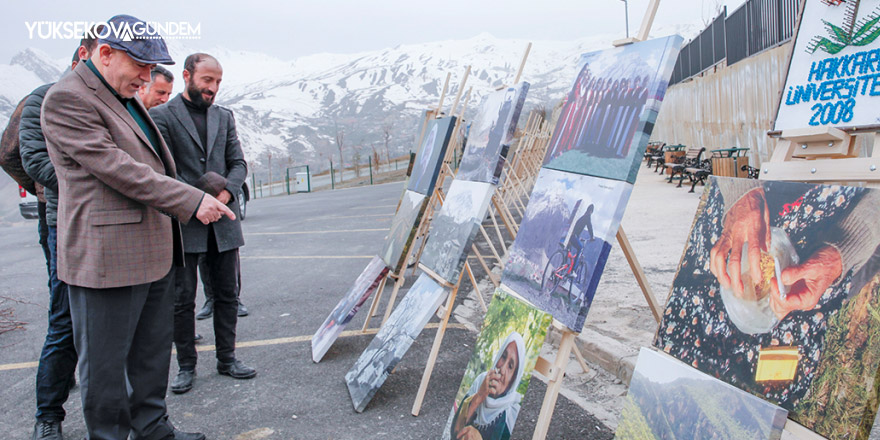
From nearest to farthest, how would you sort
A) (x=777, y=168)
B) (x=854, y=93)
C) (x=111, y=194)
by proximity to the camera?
(x=854, y=93)
(x=777, y=168)
(x=111, y=194)

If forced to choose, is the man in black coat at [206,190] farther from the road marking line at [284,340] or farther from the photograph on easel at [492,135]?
the photograph on easel at [492,135]

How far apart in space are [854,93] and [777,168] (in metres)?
0.34

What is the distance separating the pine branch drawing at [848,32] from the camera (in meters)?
1.90

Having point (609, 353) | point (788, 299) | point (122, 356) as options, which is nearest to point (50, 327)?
point (122, 356)

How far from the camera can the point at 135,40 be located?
221 cm

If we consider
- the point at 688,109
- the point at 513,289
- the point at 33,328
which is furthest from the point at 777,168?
the point at 688,109

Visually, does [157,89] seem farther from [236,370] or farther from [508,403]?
[508,403]

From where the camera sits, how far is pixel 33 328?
15.2 ft

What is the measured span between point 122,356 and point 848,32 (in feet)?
9.92

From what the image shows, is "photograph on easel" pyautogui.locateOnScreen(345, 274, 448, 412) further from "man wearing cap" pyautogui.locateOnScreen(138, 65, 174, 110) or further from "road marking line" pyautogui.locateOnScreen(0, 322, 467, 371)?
"man wearing cap" pyautogui.locateOnScreen(138, 65, 174, 110)

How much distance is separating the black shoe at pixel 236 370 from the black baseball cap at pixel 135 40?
202cm

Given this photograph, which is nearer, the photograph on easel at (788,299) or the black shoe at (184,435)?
the photograph on easel at (788,299)

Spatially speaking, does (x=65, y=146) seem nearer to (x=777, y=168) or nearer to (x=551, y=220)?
(x=551, y=220)

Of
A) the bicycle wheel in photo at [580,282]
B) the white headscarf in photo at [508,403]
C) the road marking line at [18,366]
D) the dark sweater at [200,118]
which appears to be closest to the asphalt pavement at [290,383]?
the road marking line at [18,366]
